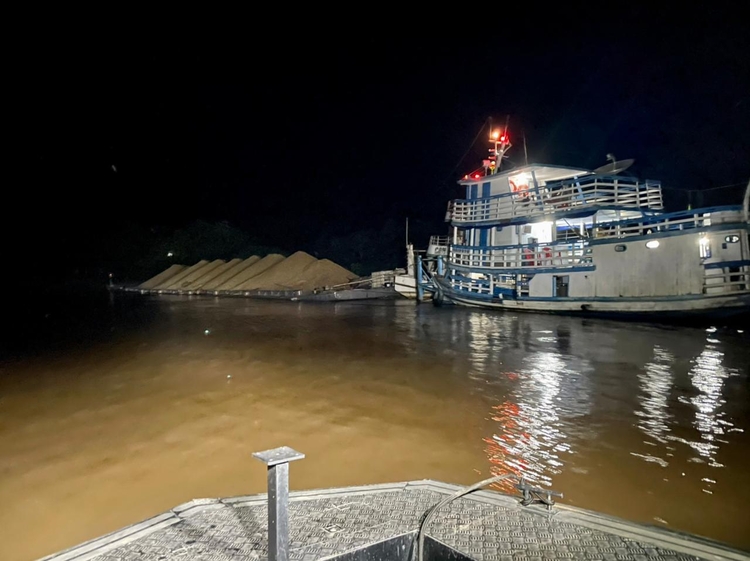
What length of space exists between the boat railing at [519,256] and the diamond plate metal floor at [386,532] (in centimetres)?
1941

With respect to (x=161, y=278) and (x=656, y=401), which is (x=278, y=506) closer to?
(x=656, y=401)

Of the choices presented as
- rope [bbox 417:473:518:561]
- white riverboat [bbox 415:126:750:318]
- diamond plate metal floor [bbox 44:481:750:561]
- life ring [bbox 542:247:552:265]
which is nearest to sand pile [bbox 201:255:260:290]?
white riverboat [bbox 415:126:750:318]

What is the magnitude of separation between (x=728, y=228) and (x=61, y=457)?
20.8m

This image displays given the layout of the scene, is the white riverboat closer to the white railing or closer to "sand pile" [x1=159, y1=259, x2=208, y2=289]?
the white railing

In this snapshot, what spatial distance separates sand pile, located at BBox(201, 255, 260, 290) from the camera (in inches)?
1772

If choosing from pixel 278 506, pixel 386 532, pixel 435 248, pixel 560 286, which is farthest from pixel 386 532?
pixel 435 248

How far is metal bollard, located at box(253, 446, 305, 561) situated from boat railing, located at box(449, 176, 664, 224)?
20.7 meters

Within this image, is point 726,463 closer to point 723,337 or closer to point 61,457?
point 61,457

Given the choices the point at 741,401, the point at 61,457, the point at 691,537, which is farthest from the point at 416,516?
the point at 741,401

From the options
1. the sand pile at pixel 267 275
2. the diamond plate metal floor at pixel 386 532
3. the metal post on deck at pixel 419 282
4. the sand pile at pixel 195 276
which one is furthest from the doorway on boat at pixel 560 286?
the sand pile at pixel 195 276

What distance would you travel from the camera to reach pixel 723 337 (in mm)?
15555

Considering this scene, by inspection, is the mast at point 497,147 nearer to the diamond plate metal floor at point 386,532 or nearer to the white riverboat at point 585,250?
the white riverboat at point 585,250

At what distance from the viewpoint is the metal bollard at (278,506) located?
295 cm

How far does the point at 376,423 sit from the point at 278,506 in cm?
481
